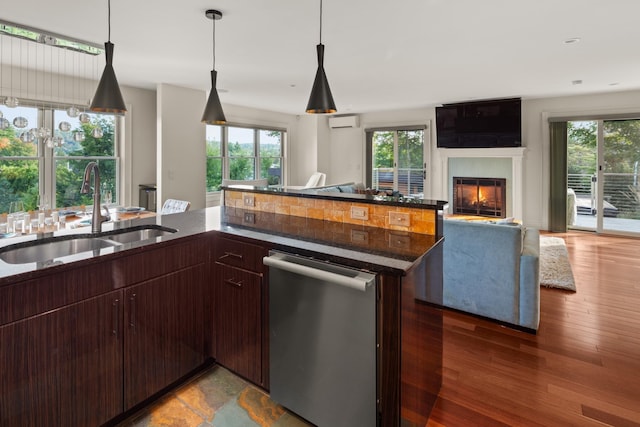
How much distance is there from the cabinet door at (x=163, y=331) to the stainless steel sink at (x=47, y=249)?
339 millimetres

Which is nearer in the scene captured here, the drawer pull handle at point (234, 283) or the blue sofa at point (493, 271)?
the drawer pull handle at point (234, 283)

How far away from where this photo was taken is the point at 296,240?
5.85ft

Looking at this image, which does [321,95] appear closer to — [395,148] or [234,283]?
[234,283]

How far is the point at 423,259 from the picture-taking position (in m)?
1.56

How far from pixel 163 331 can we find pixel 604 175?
7290 millimetres

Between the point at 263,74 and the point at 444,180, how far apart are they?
4.56 m

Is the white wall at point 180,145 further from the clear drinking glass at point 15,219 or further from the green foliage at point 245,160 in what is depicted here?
the clear drinking glass at point 15,219

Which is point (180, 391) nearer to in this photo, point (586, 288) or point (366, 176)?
point (586, 288)

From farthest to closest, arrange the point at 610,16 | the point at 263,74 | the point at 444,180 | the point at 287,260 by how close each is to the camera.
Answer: the point at 444,180
the point at 263,74
the point at 610,16
the point at 287,260

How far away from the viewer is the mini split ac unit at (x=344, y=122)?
8.42 m

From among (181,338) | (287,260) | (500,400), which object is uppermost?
(287,260)

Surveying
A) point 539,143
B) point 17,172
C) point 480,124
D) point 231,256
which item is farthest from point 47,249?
point 539,143

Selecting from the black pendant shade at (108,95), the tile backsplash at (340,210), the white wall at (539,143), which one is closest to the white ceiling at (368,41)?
the white wall at (539,143)

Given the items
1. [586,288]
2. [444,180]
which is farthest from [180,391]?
[444,180]
